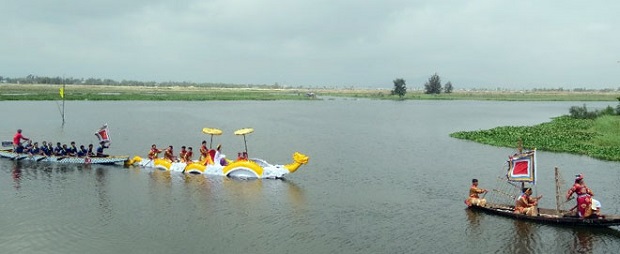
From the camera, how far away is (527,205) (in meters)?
22.3

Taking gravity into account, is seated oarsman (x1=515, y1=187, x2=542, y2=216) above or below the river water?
above

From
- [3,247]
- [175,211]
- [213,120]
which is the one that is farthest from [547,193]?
[213,120]

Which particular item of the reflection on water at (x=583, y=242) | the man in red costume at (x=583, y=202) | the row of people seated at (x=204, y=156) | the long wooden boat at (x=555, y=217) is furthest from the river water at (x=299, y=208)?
the row of people seated at (x=204, y=156)

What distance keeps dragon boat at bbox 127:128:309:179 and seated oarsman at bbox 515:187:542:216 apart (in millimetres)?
11472

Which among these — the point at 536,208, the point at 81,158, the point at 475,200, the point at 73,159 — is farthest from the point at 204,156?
the point at 536,208

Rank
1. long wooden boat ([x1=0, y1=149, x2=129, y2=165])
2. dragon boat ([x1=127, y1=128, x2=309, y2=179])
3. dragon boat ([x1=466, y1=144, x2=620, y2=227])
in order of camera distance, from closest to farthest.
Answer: dragon boat ([x1=466, y1=144, x2=620, y2=227]), dragon boat ([x1=127, y1=128, x2=309, y2=179]), long wooden boat ([x1=0, y1=149, x2=129, y2=165])

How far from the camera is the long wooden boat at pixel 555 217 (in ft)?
66.9

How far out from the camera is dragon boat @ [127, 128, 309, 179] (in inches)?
1174

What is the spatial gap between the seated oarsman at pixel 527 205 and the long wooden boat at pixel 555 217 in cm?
19

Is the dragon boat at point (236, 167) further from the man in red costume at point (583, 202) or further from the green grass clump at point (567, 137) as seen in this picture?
the green grass clump at point (567, 137)

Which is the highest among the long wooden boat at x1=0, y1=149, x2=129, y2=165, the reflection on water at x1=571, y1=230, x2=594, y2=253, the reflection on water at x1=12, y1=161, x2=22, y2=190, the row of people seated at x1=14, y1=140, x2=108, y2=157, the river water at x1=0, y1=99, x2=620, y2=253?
the row of people seated at x1=14, y1=140, x2=108, y2=157

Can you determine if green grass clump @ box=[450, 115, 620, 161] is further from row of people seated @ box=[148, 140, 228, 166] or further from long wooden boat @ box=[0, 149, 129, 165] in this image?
long wooden boat @ box=[0, 149, 129, 165]

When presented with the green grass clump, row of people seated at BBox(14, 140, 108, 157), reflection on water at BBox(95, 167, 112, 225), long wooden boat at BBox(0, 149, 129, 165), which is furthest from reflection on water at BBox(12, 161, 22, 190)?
the green grass clump

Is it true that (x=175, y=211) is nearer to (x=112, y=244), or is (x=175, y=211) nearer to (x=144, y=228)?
(x=144, y=228)
